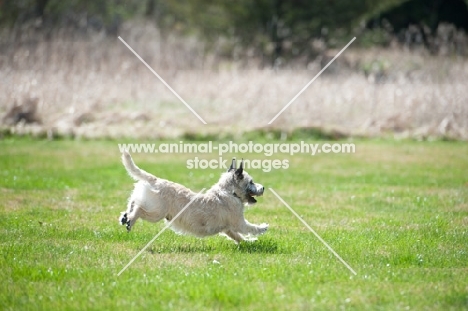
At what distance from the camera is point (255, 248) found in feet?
26.6

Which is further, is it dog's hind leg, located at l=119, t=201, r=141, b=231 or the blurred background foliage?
the blurred background foliage

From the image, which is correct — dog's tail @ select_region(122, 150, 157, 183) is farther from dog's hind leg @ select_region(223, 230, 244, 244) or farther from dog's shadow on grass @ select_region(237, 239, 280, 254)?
dog's shadow on grass @ select_region(237, 239, 280, 254)

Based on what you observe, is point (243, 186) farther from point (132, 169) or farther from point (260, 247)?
point (132, 169)

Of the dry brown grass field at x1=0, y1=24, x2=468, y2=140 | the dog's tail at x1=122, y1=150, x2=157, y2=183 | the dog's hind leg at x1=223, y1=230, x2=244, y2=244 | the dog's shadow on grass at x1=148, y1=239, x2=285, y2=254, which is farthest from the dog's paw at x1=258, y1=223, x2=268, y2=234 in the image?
the dry brown grass field at x1=0, y1=24, x2=468, y2=140

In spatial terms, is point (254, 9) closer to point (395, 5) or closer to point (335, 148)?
point (395, 5)

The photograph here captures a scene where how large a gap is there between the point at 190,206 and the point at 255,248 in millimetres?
916

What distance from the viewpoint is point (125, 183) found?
13.0 m

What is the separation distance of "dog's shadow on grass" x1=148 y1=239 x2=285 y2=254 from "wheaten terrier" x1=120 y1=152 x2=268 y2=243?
0.46 feet

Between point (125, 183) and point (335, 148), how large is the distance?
284 inches

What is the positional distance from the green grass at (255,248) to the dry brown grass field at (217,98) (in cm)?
518

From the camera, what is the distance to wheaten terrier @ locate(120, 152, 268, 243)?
8.03 meters

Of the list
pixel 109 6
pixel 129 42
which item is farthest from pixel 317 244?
pixel 109 6

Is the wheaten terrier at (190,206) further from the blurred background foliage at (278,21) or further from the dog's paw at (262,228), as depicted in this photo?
the blurred background foliage at (278,21)

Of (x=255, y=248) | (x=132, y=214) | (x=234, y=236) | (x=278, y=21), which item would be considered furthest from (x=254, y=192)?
(x=278, y=21)
